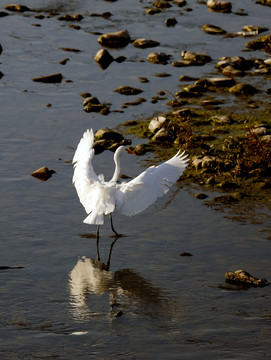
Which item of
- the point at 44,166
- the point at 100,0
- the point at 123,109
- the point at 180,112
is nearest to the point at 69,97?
the point at 123,109

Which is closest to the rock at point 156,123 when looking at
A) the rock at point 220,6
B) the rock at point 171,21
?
the rock at point 171,21

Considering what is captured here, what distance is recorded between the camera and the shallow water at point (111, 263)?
368 inches

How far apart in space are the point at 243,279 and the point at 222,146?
230 inches

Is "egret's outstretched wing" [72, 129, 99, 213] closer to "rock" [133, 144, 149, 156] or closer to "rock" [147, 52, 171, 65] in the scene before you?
"rock" [133, 144, 149, 156]

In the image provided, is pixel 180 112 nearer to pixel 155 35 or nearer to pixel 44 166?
pixel 44 166

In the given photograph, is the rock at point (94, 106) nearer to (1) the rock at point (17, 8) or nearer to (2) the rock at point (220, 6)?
(1) the rock at point (17, 8)

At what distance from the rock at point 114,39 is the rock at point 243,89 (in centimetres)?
591

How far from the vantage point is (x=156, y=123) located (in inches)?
676

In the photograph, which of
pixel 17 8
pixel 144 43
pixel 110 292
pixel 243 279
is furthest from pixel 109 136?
pixel 17 8

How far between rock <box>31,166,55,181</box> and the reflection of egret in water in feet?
11.7

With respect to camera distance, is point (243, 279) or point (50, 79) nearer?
point (243, 279)

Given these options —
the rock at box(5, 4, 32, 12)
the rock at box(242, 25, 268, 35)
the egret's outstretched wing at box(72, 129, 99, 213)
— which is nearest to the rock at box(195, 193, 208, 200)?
the egret's outstretched wing at box(72, 129, 99, 213)

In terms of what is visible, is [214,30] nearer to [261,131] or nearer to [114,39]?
[114,39]

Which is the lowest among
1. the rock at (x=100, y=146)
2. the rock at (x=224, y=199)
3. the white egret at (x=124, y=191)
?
the rock at (x=100, y=146)
